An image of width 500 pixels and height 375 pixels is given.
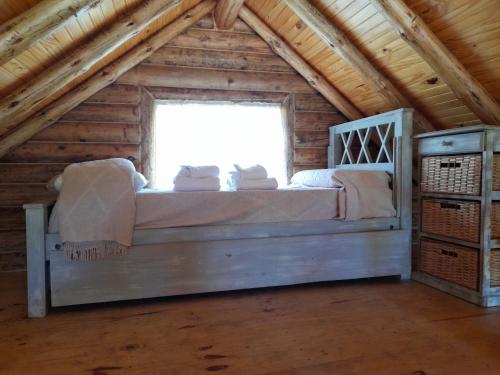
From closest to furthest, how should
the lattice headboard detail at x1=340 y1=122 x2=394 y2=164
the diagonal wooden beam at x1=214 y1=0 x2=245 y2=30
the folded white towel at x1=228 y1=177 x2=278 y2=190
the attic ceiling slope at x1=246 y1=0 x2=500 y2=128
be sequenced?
the attic ceiling slope at x1=246 y1=0 x2=500 y2=128
the folded white towel at x1=228 y1=177 x2=278 y2=190
the diagonal wooden beam at x1=214 y1=0 x2=245 y2=30
the lattice headboard detail at x1=340 y1=122 x2=394 y2=164

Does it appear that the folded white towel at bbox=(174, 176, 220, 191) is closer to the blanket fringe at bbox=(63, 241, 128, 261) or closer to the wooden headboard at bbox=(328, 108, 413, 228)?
the blanket fringe at bbox=(63, 241, 128, 261)

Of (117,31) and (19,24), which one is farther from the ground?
(117,31)

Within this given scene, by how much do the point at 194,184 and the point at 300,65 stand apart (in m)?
1.86

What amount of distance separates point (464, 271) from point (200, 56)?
9.35ft

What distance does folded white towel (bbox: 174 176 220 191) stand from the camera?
2396 millimetres

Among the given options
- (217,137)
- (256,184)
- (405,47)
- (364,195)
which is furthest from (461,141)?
(217,137)

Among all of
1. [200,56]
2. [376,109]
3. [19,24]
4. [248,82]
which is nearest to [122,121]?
[200,56]

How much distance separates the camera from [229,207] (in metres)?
2.37

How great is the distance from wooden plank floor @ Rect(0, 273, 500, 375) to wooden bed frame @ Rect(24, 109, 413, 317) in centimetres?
12

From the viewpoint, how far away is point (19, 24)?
1656 mm

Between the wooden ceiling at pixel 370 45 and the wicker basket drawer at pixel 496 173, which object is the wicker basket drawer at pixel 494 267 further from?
the wooden ceiling at pixel 370 45

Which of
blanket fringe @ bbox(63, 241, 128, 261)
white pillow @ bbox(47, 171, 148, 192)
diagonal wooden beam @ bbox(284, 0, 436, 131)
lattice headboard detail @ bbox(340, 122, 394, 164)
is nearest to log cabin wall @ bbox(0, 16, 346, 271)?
lattice headboard detail @ bbox(340, 122, 394, 164)

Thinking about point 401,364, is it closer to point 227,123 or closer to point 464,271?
point 464,271

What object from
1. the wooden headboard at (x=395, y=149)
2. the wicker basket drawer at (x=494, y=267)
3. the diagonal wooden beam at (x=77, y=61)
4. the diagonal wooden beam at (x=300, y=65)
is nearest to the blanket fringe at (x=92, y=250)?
the diagonal wooden beam at (x=77, y=61)
